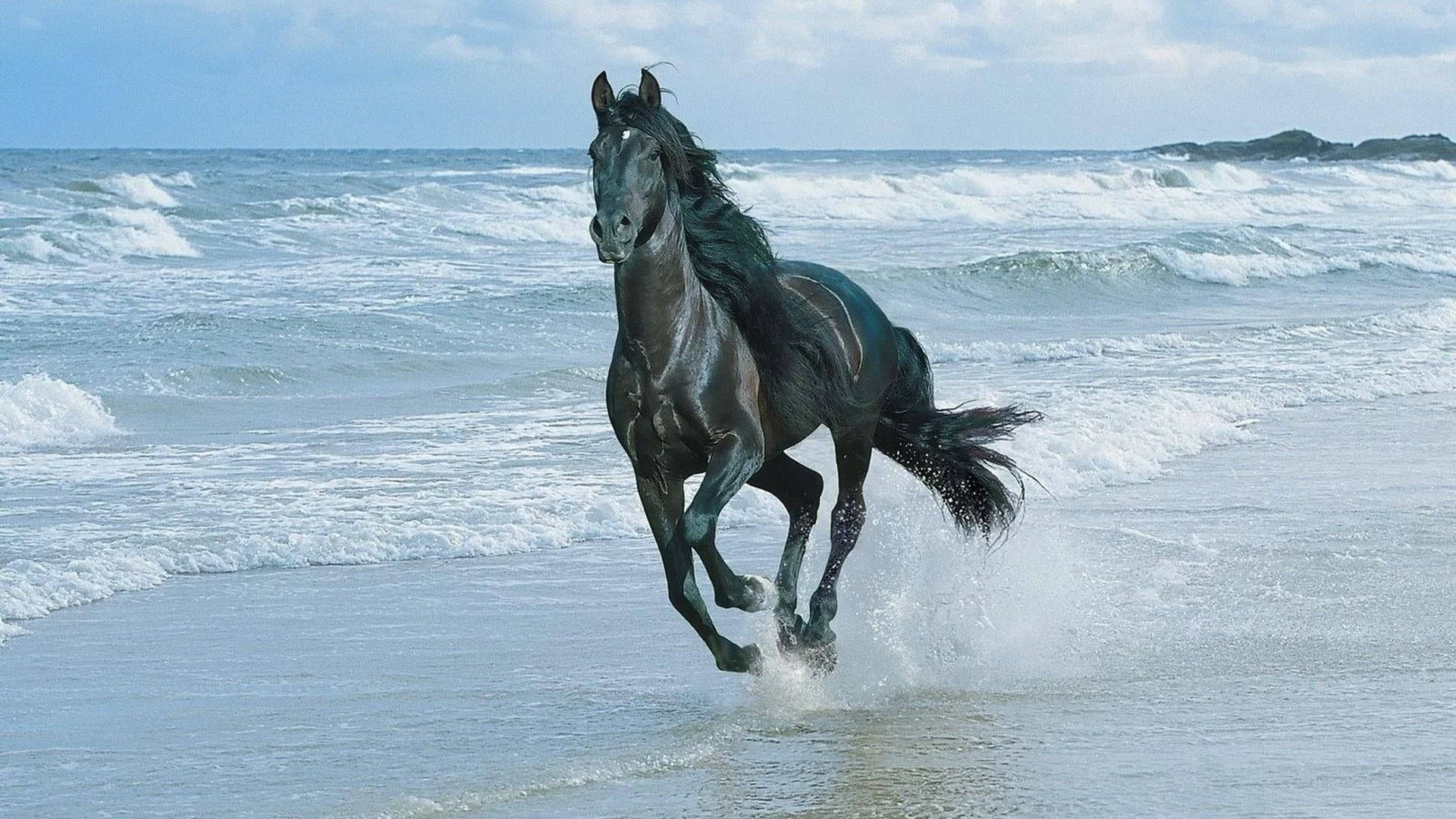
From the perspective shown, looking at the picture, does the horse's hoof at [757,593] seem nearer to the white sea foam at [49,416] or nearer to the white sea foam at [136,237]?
the white sea foam at [49,416]

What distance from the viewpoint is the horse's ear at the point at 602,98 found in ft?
16.3

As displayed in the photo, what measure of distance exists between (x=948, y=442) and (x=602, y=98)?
2.25m

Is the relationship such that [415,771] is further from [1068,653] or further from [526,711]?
[1068,653]

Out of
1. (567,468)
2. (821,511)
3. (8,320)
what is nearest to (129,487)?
(567,468)

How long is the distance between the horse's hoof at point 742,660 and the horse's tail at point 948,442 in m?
1.28

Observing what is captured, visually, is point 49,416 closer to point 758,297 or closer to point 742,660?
point 758,297

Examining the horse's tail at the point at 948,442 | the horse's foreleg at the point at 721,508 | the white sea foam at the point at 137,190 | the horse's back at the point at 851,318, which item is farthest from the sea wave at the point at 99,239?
the horse's foreleg at the point at 721,508

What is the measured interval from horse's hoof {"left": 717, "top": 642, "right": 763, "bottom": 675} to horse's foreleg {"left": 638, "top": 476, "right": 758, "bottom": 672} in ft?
0.20

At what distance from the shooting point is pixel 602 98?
16.4 feet

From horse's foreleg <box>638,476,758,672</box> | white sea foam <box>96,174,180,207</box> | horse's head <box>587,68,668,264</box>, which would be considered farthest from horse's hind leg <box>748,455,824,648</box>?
white sea foam <box>96,174,180,207</box>

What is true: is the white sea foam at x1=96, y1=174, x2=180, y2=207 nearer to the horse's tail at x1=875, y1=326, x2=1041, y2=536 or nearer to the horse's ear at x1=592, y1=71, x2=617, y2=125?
the horse's tail at x1=875, y1=326, x2=1041, y2=536

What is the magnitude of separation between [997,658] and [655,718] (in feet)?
4.28

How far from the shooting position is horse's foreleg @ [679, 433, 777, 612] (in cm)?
520

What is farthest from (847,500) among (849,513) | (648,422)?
(648,422)
